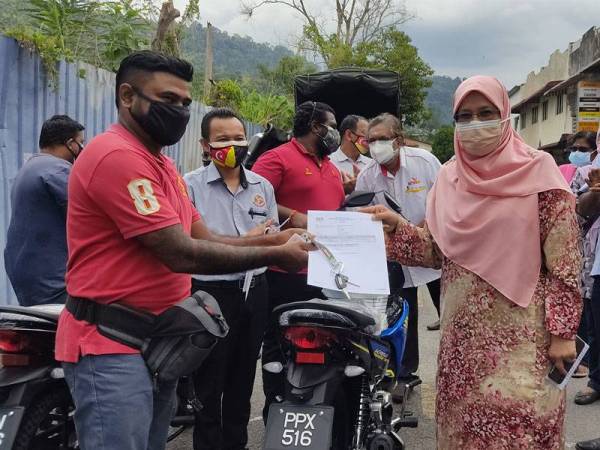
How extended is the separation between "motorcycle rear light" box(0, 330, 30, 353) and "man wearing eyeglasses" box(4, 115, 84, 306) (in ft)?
3.97

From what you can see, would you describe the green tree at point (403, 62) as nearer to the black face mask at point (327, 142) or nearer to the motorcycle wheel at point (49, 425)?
the black face mask at point (327, 142)

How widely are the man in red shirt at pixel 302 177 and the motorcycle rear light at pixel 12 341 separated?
168 centimetres

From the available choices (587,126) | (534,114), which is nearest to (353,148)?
(587,126)

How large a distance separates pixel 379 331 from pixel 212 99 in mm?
9699

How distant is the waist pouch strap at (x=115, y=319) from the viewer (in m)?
2.09

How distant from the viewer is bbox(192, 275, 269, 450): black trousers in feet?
12.0

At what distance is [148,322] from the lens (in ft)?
7.05

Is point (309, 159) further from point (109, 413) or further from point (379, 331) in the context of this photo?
point (109, 413)

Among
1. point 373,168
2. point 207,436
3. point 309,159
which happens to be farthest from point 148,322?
point 373,168

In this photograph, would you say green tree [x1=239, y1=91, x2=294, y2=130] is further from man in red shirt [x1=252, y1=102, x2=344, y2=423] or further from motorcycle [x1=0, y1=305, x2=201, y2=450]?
motorcycle [x1=0, y1=305, x2=201, y2=450]

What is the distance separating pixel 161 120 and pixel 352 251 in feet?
3.41

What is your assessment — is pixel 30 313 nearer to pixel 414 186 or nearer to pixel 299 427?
pixel 299 427

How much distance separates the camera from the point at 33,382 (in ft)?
8.59

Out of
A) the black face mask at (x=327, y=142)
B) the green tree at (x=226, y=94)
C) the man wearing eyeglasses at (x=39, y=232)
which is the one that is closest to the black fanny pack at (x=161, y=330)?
the man wearing eyeglasses at (x=39, y=232)
